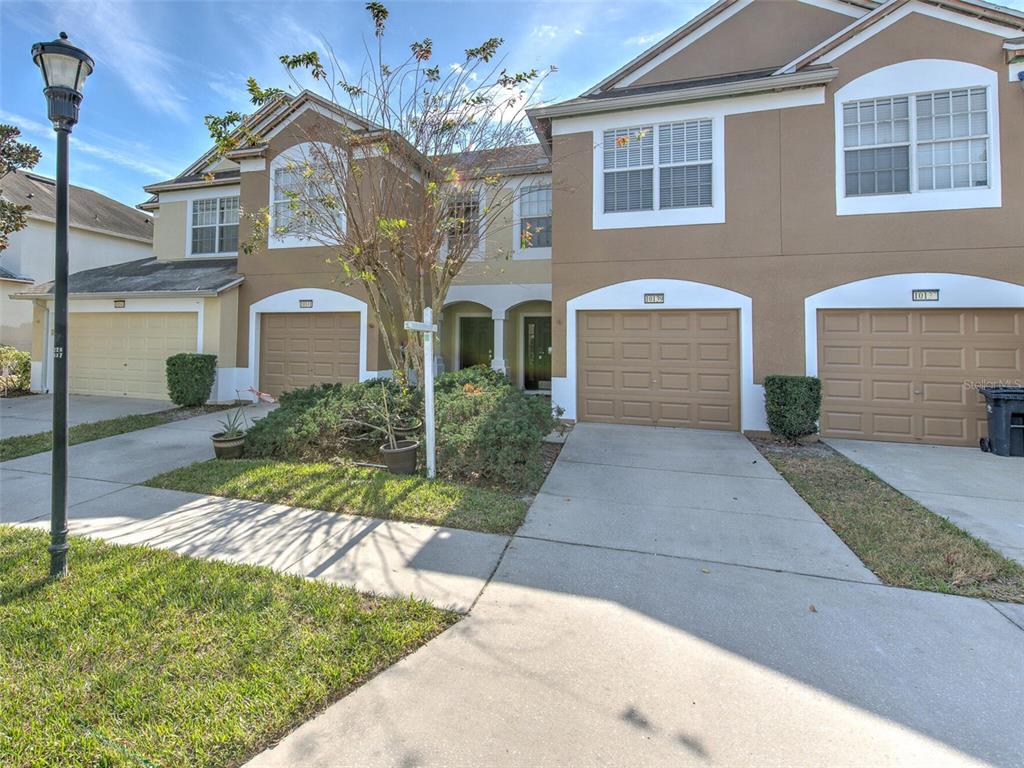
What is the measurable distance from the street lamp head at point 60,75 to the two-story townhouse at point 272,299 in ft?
24.0

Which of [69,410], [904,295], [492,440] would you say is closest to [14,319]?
[69,410]

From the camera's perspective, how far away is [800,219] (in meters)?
8.80

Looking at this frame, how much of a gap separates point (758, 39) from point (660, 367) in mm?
7099

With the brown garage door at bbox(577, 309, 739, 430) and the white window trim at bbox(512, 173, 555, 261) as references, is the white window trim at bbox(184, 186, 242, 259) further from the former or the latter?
the brown garage door at bbox(577, 309, 739, 430)

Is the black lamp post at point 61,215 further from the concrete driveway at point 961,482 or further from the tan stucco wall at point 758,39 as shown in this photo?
the tan stucco wall at point 758,39

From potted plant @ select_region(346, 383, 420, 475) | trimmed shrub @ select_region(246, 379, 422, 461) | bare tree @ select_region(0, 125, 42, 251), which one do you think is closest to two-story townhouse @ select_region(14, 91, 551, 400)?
bare tree @ select_region(0, 125, 42, 251)

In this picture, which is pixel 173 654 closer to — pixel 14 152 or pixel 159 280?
pixel 14 152

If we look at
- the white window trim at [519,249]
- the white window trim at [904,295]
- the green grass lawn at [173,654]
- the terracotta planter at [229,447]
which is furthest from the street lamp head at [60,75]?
the white window trim at [904,295]

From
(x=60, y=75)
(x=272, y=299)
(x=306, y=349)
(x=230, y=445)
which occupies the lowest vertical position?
(x=230, y=445)

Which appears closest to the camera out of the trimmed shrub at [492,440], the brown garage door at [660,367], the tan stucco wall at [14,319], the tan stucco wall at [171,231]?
the trimmed shrub at [492,440]

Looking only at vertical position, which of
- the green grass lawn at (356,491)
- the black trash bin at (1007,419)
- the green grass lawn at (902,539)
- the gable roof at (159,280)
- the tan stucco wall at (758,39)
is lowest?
the green grass lawn at (902,539)

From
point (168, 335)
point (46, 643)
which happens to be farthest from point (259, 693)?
point (168, 335)

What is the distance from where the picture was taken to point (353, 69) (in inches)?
313

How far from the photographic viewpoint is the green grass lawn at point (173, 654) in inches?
83.7
